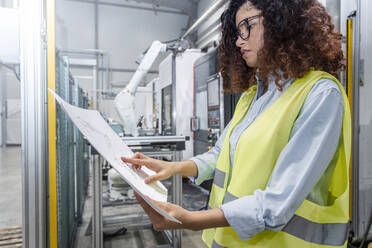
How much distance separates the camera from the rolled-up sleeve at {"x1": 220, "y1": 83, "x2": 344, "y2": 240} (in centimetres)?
56

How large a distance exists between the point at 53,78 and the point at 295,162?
1235 mm

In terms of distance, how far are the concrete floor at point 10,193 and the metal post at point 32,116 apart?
1.89 metres

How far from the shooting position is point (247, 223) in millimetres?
569

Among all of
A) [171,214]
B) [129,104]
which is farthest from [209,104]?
[171,214]

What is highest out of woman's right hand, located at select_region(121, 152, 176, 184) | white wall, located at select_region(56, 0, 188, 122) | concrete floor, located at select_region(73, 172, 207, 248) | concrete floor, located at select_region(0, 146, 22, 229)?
white wall, located at select_region(56, 0, 188, 122)

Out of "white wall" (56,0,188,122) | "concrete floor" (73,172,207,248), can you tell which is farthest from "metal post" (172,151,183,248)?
"white wall" (56,0,188,122)

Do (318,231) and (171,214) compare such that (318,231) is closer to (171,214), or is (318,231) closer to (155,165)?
(171,214)

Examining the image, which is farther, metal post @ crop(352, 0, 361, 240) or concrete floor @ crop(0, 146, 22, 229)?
concrete floor @ crop(0, 146, 22, 229)

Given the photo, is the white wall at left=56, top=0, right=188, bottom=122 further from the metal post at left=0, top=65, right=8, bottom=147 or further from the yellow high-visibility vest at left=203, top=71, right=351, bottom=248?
the yellow high-visibility vest at left=203, top=71, right=351, bottom=248

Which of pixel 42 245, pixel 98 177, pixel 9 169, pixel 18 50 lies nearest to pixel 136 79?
pixel 98 177

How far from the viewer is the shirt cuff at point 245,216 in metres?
0.57

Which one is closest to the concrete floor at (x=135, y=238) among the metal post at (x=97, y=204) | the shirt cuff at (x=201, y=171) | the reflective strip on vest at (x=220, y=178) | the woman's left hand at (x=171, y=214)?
the metal post at (x=97, y=204)

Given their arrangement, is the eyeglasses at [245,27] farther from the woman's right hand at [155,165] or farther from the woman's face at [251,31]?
the woman's right hand at [155,165]

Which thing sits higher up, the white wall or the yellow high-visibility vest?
the white wall
